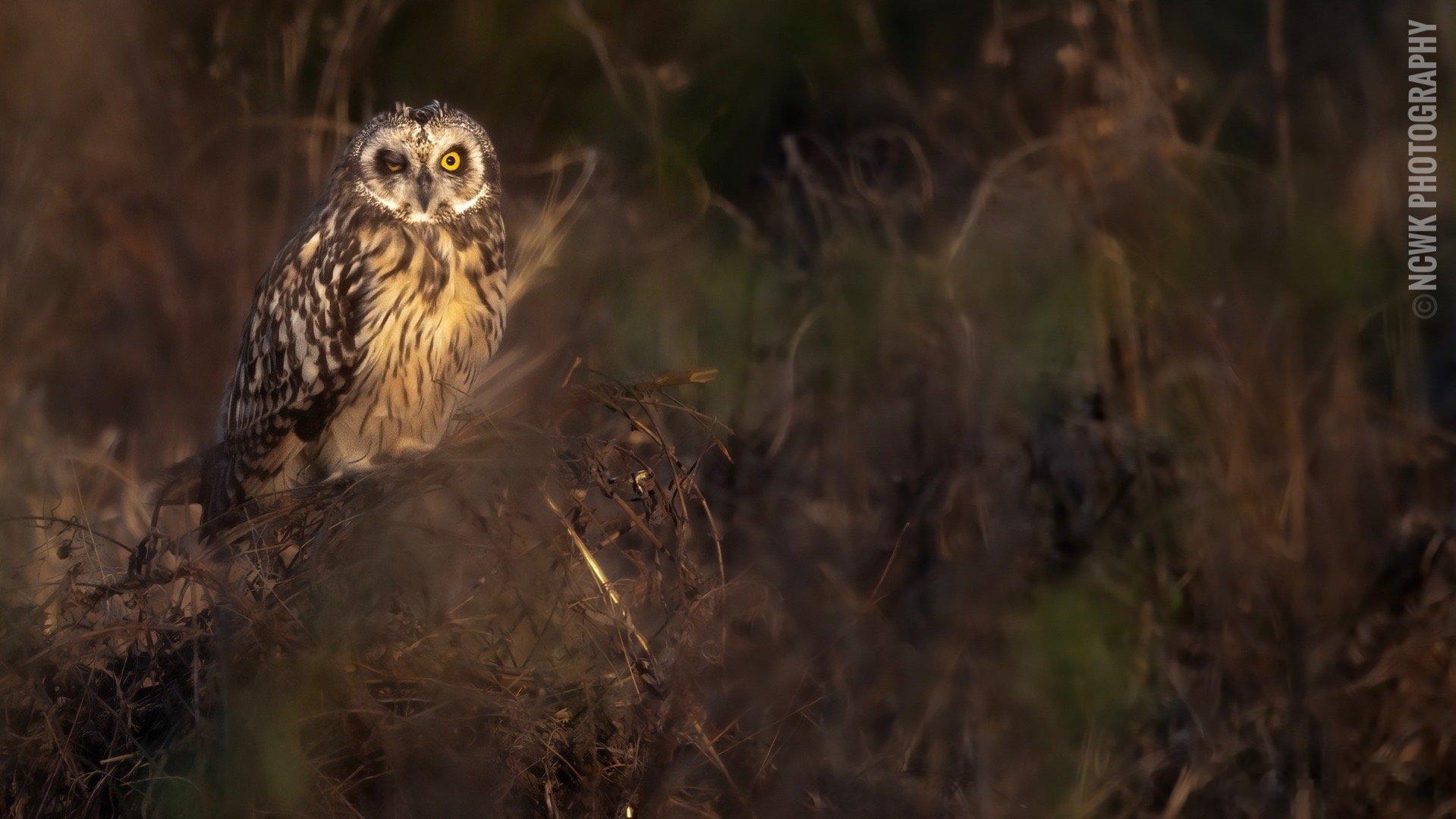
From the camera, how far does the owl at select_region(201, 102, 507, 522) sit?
3.40m

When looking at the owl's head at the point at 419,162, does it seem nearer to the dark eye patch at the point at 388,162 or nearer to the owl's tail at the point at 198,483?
the dark eye patch at the point at 388,162

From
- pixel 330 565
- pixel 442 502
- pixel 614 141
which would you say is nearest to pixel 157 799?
pixel 330 565

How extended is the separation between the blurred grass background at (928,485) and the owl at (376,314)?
305 millimetres

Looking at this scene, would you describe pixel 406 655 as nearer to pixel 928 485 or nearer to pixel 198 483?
pixel 198 483

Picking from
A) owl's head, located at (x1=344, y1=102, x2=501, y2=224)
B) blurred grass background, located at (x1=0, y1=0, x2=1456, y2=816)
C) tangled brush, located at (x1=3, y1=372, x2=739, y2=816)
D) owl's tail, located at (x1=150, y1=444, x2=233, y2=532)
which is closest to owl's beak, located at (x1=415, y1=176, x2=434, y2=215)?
owl's head, located at (x1=344, y1=102, x2=501, y2=224)

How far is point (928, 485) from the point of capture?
Result: 174 inches

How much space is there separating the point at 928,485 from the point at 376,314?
1.74 m

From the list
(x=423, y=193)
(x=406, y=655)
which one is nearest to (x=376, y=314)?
(x=423, y=193)

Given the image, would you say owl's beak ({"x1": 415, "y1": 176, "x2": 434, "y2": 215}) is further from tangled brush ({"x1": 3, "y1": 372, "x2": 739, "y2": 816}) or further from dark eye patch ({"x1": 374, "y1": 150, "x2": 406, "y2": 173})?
tangled brush ({"x1": 3, "y1": 372, "x2": 739, "y2": 816})

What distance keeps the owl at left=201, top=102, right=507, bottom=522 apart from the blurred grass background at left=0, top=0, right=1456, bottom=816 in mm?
305

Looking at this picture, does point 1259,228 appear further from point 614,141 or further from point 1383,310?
point 614,141

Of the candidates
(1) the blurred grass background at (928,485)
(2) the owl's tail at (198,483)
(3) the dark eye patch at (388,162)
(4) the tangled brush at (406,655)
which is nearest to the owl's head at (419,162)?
(3) the dark eye patch at (388,162)

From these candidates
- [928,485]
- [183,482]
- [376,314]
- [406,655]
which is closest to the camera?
[406,655]

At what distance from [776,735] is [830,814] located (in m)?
0.17
